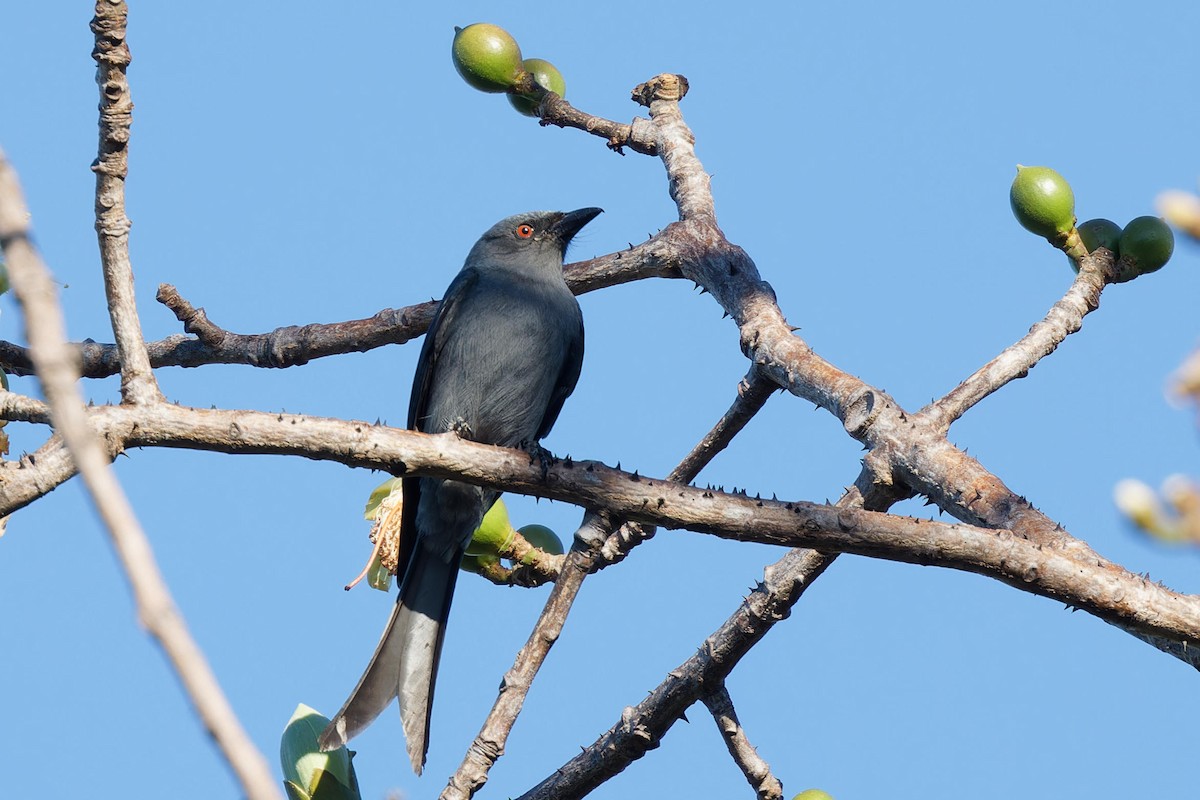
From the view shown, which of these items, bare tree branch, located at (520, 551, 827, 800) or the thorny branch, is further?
bare tree branch, located at (520, 551, 827, 800)

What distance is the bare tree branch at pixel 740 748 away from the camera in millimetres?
4070

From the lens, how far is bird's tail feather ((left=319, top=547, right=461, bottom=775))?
445 centimetres

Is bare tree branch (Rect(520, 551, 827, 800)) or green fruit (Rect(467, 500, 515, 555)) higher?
green fruit (Rect(467, 500, 515, 555))

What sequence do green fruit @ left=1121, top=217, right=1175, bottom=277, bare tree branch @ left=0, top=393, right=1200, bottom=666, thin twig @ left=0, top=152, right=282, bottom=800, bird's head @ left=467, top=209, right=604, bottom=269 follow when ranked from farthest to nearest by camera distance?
bird's head @ left=467, top=209, right=604, bottom=269 → green fruit @ left=1121, top=217, right=1175, bottom=277 → bare tree branch @ left=0, top=393, right=1200, bottom=666 → thin twig @ left=0, top=152, right=282, bottom=800

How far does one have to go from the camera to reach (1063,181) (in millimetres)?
4531

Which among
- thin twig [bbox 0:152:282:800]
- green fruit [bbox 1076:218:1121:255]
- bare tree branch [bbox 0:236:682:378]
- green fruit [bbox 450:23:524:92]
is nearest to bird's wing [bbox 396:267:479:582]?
bare tree branch [bbox 0:236:682:378]

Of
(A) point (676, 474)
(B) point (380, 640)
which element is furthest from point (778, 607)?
(B) point (380, 640)

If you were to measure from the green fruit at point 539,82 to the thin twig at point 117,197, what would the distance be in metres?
3.25

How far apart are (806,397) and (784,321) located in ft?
1.51

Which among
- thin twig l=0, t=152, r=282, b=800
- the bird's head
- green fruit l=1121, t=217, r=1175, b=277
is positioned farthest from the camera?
the bird's head

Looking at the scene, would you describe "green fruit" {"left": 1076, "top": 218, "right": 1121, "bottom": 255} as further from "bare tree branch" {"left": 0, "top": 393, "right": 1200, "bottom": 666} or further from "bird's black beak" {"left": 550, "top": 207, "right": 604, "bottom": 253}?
"bird's black beak" {"left": 550, "top": 207, "right": 604, "bottom": 253}

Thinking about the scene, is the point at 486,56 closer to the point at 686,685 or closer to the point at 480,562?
the point at 480,562

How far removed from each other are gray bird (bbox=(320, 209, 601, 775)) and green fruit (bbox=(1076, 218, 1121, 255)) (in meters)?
2.34

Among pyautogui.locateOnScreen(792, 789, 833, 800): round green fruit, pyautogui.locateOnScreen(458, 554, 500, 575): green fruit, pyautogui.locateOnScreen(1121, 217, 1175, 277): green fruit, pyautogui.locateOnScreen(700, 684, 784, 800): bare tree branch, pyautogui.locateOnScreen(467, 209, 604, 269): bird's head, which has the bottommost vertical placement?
pyautogui.locateOnScreen(792, 789, 833, 800): round green fruit
